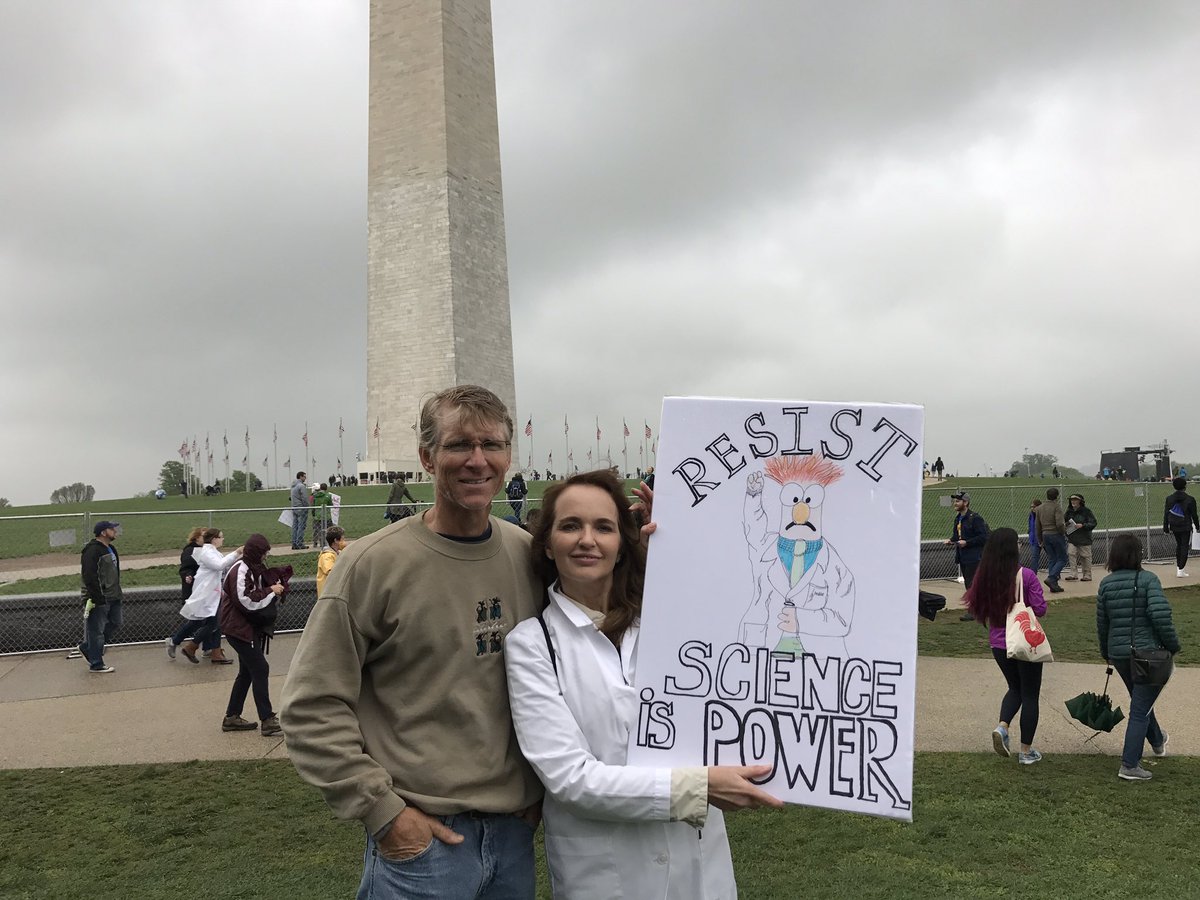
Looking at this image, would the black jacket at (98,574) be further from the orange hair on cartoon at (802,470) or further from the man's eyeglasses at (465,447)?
the orange hair on cartoon at (802,470)

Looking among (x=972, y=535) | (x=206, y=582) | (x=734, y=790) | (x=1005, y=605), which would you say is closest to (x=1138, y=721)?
(x=1005, y=605)

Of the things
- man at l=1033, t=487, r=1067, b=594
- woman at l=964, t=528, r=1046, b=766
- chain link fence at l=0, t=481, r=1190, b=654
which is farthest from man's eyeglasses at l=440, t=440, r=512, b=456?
man at l=1033, t=487, r=1067, b=594

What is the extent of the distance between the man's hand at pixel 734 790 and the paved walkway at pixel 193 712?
194 inches

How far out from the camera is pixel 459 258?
125 feet

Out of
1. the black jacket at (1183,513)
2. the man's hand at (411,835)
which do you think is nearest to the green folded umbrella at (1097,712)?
the man's hand at (411,835)

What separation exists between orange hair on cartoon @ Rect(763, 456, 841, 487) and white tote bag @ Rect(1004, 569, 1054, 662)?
14.7 feet

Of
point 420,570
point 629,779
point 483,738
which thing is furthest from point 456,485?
point 629,779

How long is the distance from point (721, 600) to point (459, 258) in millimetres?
36895

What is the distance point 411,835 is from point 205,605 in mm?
8995

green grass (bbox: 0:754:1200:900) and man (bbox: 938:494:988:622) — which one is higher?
man (bbox: 938:494:988:622)

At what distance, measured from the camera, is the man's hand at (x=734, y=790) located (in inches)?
87.3

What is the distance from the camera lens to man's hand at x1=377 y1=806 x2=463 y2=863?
7.32ft

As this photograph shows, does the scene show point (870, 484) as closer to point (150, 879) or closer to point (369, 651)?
point (369, 651)

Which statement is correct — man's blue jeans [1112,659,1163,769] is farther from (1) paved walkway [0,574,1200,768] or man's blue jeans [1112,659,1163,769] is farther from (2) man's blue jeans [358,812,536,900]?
(2) man's blue jeans [358,812,536,900]
